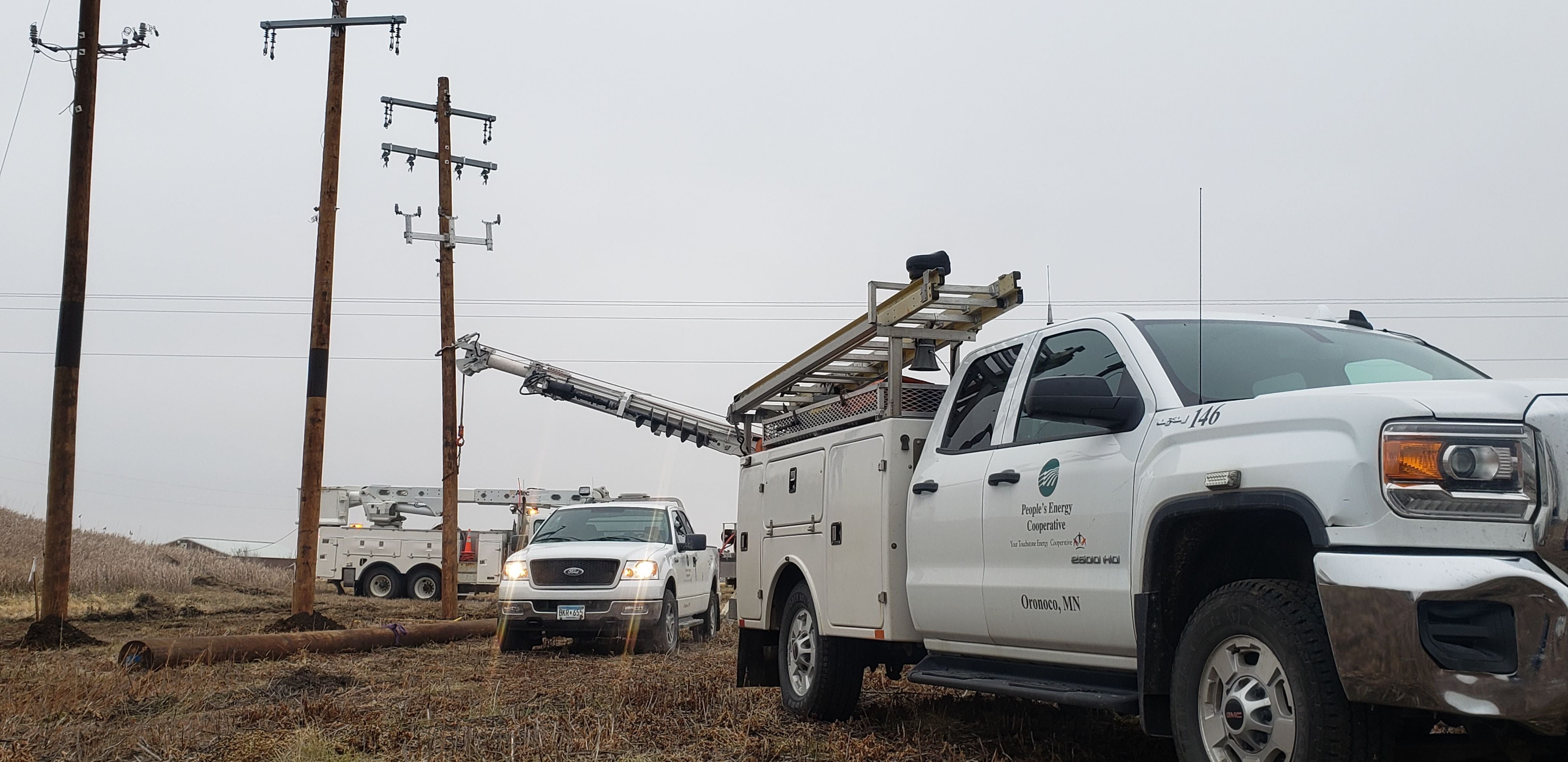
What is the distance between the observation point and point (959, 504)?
624cm

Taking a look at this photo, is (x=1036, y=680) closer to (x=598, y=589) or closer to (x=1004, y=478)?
(x=1004, y=478)

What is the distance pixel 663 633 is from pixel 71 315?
8.42 m

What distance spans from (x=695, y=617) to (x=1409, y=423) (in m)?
13.5

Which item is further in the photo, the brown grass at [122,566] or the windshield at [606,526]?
the brown grass at [122,566]

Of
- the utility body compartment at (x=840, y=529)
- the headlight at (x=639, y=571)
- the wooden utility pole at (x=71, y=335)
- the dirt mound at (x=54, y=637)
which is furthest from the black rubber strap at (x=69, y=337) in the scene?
the utility body compartment at (x=840, y=529)

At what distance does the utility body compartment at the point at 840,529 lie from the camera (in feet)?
22.6


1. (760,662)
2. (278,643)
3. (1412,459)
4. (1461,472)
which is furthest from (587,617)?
(1461,472)

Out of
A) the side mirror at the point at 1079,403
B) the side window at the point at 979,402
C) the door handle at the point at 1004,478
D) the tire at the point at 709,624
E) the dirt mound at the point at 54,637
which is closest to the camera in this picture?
the side mirror at the point at 1079,403

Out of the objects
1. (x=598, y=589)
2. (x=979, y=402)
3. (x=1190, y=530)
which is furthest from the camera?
(x=598, y=589)

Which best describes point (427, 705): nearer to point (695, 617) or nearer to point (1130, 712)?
point (1130, 712)

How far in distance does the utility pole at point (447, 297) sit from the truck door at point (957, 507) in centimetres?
1575

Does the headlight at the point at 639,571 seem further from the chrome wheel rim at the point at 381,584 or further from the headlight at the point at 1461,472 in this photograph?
the chrome wheel rim at the point at 381,584

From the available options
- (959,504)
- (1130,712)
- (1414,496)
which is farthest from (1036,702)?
(1414,496)

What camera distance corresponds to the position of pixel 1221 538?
15.7ft
